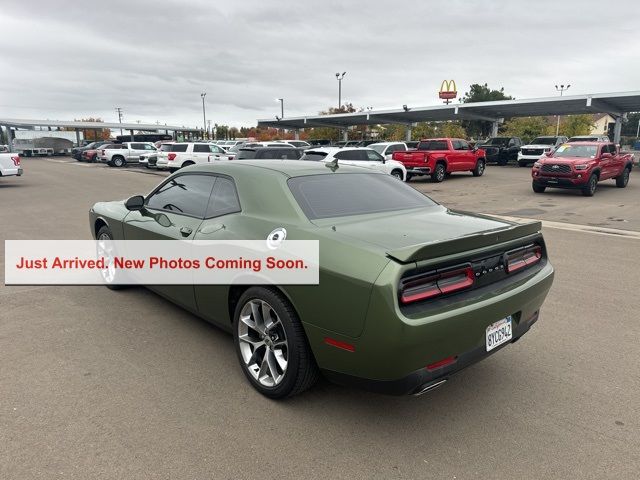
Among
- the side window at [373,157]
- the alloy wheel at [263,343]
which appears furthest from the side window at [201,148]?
the alloy wheel at [263,343]

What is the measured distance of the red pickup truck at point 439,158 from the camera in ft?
63.9

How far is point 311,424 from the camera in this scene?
111 inches

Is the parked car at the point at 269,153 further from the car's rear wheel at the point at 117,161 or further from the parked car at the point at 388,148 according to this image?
the car's rear wheel at the point at 117,161

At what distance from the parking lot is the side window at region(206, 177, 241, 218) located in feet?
3.72

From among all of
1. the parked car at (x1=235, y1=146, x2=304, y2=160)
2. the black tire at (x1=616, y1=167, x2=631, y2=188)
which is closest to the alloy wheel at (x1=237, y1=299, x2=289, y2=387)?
the parked car at (x1=235, y1=146, x2=304, y2=160)

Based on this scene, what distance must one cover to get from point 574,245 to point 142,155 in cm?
2991

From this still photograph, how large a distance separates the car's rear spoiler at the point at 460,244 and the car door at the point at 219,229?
1.29 meters

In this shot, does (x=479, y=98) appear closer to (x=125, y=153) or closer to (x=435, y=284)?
(x=125, y=153)

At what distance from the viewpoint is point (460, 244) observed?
2678 millimetres

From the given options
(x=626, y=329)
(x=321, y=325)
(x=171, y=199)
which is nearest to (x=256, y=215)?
(x=321, y=325)

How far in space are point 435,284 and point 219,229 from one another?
1.71 meters

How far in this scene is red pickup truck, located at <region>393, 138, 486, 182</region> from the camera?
767 inches

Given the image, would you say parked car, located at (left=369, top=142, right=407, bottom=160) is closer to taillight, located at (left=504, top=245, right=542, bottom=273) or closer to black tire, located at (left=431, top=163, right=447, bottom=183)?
black tire, located at (left=431, top=163, right=447, bottom=183)

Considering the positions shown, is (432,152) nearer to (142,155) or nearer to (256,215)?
(256,215)
